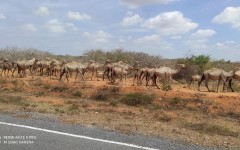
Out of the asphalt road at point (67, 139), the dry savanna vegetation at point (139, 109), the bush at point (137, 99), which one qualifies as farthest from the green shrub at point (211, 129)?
the bush at point (137, 99)

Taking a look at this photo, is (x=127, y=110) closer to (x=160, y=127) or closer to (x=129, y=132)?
(x=160, y=127)

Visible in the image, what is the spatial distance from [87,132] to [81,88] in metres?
12.2

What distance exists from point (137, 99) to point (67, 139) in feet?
29.9

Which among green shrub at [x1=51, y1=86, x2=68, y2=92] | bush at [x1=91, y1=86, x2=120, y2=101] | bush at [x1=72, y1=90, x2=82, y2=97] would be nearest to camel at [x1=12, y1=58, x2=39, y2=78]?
green shrub at [x1=51, y1=86, x2=68, y2=92]

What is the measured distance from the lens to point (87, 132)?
12.1 metres

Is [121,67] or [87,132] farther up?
[121,67]

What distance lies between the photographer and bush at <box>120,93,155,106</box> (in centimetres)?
1970

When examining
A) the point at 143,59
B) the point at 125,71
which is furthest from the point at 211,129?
the point at 143,59

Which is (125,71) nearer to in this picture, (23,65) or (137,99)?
(137,99)

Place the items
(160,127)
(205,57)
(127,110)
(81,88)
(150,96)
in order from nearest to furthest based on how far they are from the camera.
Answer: (160,127)
(127,110)
(150,96)
(81,88)
(205,57)

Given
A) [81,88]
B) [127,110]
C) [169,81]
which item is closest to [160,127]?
[127,110]

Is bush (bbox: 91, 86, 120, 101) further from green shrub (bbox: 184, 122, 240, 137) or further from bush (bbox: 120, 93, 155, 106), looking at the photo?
green shrub (bbox: 184, 122, 240, 137)

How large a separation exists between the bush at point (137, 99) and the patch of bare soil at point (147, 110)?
0.80ft

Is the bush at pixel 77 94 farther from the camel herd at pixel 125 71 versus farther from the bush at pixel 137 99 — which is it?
the camel herd at pixel 125 71
